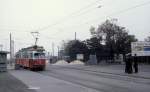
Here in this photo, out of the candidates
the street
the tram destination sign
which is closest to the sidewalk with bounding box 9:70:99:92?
the street

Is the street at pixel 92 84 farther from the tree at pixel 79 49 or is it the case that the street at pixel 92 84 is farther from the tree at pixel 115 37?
the tree at pixel 79 49

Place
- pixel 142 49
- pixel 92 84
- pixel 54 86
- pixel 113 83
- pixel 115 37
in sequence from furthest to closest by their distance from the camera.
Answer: pixel 115 37
pixel 142 49
pixel 113 83
pixel 92 84
pixel 54 86

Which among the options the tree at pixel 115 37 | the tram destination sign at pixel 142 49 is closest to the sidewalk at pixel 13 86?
the tram destination sign at pixel 142 49

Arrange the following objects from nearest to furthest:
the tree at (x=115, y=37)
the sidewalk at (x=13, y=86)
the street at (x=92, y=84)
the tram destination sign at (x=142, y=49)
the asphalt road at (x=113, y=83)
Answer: the asphalt road at (x=113, y=83), the street at (x=92, y=84), the sidewalk at (x=13, y=86), the tram destination sign at (x=142, y=49), the tree at (x=115, y=37)

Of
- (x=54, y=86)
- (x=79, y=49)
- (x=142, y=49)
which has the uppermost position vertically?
(x=79, y=49)

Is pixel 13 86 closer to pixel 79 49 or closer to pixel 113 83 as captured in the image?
pixel 113 83

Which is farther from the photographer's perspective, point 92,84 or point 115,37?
point 115,37

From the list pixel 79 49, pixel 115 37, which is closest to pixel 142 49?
pixel 115 37

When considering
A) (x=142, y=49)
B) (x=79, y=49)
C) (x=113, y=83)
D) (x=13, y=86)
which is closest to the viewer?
(x=13, y=86)

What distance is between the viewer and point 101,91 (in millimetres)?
18328

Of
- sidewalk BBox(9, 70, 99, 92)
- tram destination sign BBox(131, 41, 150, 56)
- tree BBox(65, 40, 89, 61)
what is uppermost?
tree BBox(65, 40, 89, 61)

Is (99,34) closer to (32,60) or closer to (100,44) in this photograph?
(100,44)

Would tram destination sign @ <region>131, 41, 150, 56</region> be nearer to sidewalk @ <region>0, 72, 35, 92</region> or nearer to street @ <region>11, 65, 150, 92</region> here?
street @ <region>11, 65, 150, 92</region>

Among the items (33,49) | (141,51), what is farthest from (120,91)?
(141,51)
